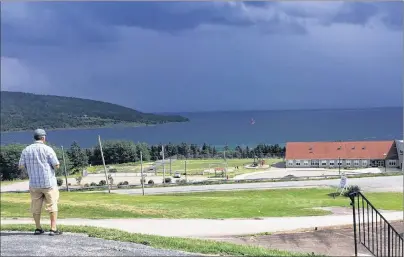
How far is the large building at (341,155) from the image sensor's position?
42406 millimetres

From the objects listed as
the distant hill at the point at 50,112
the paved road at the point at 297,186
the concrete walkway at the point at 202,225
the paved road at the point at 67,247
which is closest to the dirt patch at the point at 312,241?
the concrete walkway at the point at 202,225

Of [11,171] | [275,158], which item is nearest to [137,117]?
[11,171]

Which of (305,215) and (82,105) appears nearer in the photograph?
(305,215)

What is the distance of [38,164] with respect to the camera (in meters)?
5.51

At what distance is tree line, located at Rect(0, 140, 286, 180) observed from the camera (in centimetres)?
1311

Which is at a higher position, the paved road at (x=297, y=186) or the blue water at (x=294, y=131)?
the blue water at (x=294, y=131)

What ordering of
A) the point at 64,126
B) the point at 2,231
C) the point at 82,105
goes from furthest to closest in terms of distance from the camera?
the point at 82,105 → the point at 64,126 → the point at 2,231

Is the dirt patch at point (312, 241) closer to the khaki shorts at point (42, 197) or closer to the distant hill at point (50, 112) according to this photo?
the khaki shorts at point (42, 197)

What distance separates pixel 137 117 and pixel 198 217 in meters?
20.0

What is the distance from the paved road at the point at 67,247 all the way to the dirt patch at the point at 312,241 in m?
2.06

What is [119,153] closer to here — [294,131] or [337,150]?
[337,150]

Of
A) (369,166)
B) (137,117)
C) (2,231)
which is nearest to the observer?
(2,231)

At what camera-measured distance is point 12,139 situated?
10242 millimetres

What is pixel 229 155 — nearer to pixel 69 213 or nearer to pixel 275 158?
pixel 275 158
